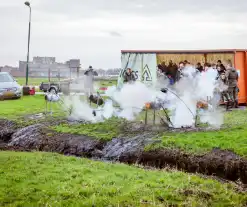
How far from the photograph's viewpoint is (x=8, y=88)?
122 ft

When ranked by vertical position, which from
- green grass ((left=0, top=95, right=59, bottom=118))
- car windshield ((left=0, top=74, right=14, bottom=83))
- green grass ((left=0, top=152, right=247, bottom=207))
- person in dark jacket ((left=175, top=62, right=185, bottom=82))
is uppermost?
person in dark jacket ((left=175, top=62, right=185, bottom=82))

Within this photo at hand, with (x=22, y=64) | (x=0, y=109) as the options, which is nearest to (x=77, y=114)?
(x=0, y=109)

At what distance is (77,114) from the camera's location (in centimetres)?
2556

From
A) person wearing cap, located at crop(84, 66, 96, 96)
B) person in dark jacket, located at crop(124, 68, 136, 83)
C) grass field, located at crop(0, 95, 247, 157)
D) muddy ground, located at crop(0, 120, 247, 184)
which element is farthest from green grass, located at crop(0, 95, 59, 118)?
person in dark jacket, located at crop(124, 68, 136, 83)

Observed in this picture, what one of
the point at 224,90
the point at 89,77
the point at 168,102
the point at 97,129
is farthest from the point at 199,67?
the point at 97,129

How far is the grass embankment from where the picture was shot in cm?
1667

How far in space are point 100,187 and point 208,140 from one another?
686cm

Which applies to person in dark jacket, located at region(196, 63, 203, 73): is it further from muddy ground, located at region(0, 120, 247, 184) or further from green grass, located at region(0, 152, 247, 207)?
green grass, located at region(0, 152, 247, 207)

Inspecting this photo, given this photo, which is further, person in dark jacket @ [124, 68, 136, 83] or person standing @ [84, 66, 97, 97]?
person in dark jacket @ [124, 68, 136, 83]

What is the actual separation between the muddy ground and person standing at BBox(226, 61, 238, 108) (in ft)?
35.0

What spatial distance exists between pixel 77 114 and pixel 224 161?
37.3ft

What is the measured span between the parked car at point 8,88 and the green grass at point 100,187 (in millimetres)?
22945

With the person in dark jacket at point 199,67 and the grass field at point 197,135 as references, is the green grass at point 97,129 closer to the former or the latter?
the grass field at point 197,135

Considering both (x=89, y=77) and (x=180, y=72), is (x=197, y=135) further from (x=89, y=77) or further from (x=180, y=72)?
(x=89, y=77)
